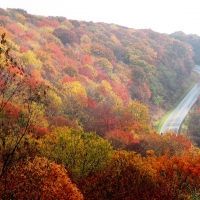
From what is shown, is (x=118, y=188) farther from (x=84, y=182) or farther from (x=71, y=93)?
(x=71, y=93)

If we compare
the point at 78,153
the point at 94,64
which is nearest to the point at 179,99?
the point at 94,64

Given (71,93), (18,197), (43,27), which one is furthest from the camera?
(43,27)

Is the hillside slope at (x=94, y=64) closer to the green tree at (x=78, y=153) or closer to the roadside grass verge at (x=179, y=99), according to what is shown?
the roadside grass verge at (x=179, y=99)

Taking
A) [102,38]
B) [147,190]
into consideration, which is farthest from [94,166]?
[102,38]

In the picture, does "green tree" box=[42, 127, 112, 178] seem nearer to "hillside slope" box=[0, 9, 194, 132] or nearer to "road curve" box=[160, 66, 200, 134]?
"hillside slope" box=[0, 9, 194, 132]

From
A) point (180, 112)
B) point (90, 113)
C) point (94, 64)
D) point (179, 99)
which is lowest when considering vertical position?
point (180, 112)

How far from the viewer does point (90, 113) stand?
64188mm

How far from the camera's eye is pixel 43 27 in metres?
113

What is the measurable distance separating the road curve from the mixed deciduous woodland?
4.30 metres

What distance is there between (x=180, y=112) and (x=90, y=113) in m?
51.3

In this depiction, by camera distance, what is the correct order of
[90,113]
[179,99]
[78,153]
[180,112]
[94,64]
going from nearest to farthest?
[78,153]
[90,113]
[180,112]
[94,64]
[179,99]

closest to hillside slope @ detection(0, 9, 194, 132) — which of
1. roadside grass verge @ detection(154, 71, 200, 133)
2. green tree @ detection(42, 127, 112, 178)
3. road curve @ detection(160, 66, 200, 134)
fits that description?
roadside grass verge @ detection(154, 71, 200, 133)

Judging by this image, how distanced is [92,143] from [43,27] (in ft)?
298

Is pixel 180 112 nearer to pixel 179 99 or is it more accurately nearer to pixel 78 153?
pixel 179 99
